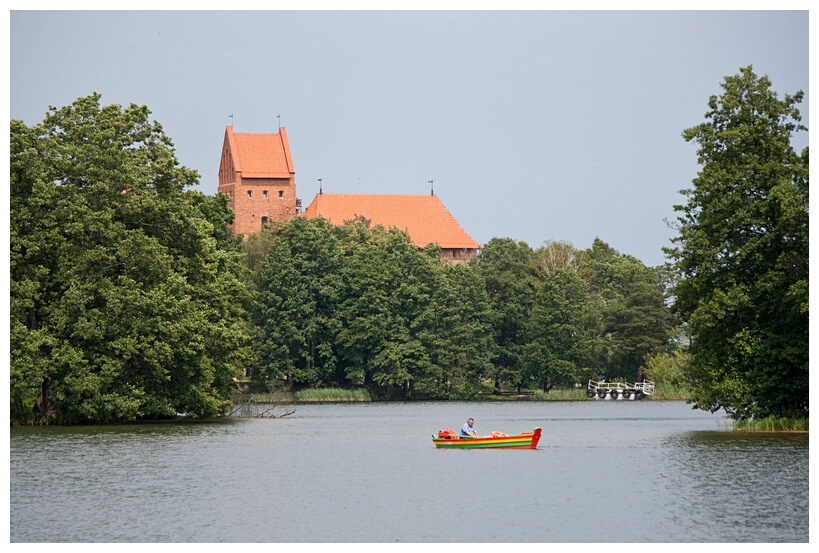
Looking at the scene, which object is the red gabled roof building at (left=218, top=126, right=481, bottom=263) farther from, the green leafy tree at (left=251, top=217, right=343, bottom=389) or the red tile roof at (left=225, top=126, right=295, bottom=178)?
the green leafy tree at (left=251, top=217, right=343, bottom=389)

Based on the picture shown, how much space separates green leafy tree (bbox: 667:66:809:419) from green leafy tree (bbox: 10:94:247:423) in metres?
18.8

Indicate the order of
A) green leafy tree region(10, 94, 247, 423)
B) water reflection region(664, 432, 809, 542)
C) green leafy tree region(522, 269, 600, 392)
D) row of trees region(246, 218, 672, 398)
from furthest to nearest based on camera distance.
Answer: green leafy tree region(522, 269, 600, 392)
row of trees region(246, 218, 672, 398)
green leafy tree region(10, 94, 247, 423)
water reflection region(664, 432, 809, 542)

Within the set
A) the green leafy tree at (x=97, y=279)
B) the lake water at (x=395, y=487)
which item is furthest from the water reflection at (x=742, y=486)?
the green leafy tree at (x=97, y=279)

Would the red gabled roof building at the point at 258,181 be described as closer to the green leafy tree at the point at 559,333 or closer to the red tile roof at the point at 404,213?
the red tile roof at the point at 404,213

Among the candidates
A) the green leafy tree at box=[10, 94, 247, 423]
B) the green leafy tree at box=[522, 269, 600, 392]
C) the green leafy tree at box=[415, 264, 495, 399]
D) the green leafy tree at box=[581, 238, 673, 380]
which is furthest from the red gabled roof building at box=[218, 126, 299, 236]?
the green leafy tree at box=[10, 94, 247, 423]

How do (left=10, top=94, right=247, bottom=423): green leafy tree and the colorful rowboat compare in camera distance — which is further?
(left=10, top=94, right=247, bottom=423): green leafy tree

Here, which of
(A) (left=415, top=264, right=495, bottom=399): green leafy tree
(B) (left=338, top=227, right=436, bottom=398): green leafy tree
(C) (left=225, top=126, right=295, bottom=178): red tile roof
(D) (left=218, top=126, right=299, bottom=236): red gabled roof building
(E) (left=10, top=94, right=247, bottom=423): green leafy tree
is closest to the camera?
(E) (left=10, top=94, right=247, bottom=423): green leafy tree

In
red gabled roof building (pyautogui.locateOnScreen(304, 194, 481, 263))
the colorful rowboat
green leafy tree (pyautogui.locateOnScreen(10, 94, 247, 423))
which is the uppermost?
red gabled roof building (pyautogui.locateOnScreen(304, 194, 481, 263))

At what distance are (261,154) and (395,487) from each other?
122 metres

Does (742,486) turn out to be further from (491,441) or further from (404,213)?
(404,213)

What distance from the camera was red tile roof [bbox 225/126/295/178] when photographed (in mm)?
151500

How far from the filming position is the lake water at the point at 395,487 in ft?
85.5

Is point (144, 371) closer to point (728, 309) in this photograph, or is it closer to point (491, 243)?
point (728, 309)

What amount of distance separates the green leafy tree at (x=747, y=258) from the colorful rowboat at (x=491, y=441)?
6.30 metres
